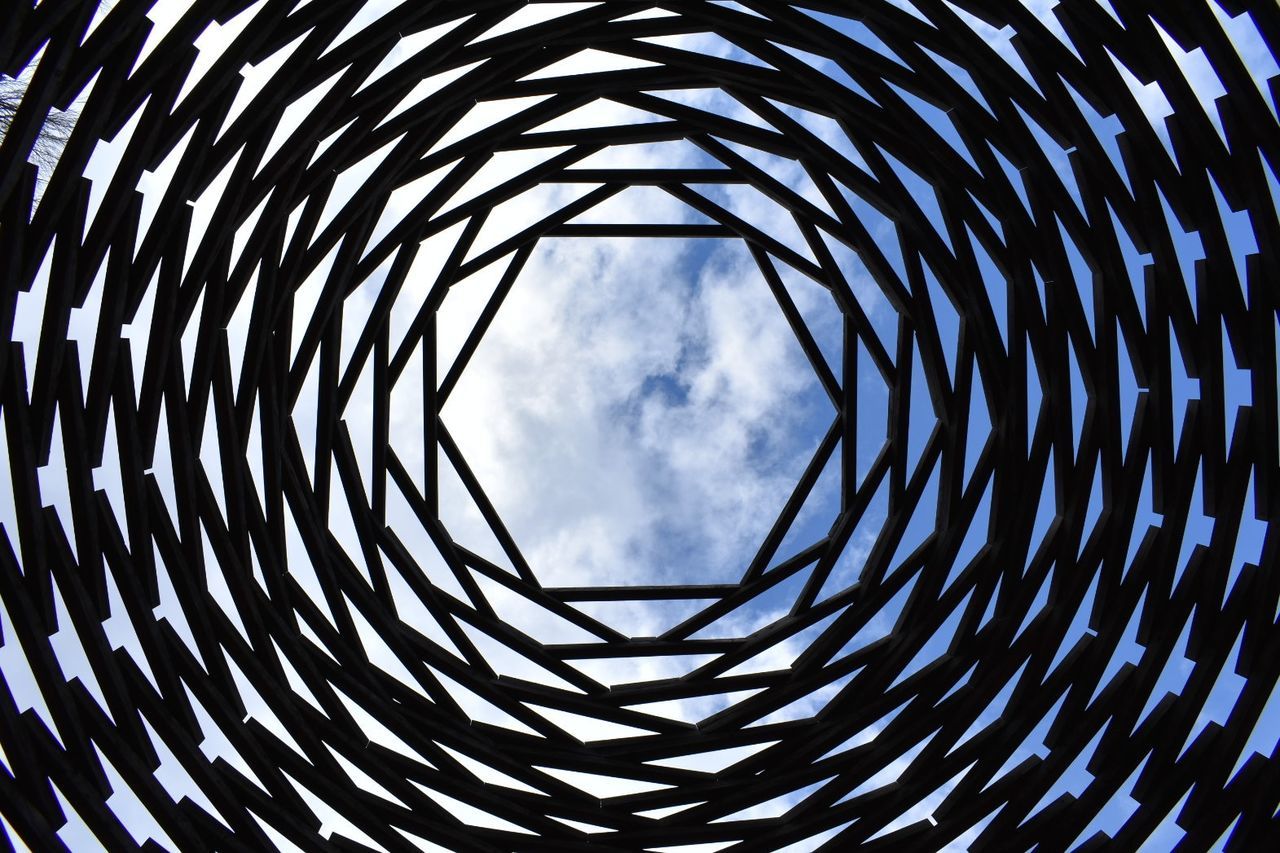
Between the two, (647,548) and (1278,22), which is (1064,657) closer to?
(1278,22)

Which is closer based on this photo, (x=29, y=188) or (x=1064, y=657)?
(x=29, y=188)

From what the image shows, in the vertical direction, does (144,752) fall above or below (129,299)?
below

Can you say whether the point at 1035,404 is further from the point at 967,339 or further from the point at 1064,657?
the point at 1064,657

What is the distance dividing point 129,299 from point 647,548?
13.8 metres

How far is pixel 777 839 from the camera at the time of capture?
1282 cm

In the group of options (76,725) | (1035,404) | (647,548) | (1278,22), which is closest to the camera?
(1278,22)

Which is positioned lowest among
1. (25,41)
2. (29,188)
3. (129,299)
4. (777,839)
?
(777,839)

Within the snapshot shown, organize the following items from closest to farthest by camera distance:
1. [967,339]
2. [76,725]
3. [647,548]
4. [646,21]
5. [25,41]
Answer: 1. [25,41]
2. [76,725]
3. [646,21]
4. [967,339]
5. [647,548]

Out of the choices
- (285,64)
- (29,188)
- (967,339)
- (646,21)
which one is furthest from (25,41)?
(967,339)

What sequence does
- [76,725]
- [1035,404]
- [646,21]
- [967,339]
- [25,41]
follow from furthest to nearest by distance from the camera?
[1035,404]
[967,339]
[646,21]
[76,725]
[25,41]

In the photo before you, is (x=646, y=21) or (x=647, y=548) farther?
(x=647, y=548)

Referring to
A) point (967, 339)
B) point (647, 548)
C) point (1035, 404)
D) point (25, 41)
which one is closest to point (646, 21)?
point (967, 339)

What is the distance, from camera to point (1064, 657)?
12.8 m

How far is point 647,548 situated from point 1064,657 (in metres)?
11.2
